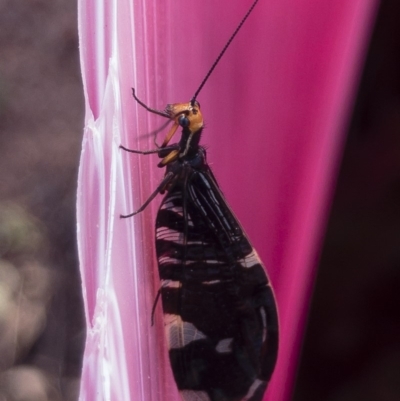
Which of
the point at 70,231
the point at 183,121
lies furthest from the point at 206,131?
the point at 70,231

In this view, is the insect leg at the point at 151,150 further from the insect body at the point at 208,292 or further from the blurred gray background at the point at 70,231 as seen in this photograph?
the blurred gray background at the point at 70,231

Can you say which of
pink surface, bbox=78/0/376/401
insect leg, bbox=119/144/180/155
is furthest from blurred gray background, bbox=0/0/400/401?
insect leg, bbox=119/144/180/155

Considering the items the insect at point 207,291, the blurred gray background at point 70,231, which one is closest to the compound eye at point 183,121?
the insect at point 207,291

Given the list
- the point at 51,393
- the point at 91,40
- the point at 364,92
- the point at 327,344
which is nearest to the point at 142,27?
the point at 91,40

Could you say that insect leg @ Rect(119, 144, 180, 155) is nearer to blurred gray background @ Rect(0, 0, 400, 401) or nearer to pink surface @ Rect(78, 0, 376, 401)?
pink surface @ Rect(78, 0, 376, 401)

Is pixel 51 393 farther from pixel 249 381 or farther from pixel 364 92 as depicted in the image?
pixel 364 92

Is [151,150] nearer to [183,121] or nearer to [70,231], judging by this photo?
[183,121]
